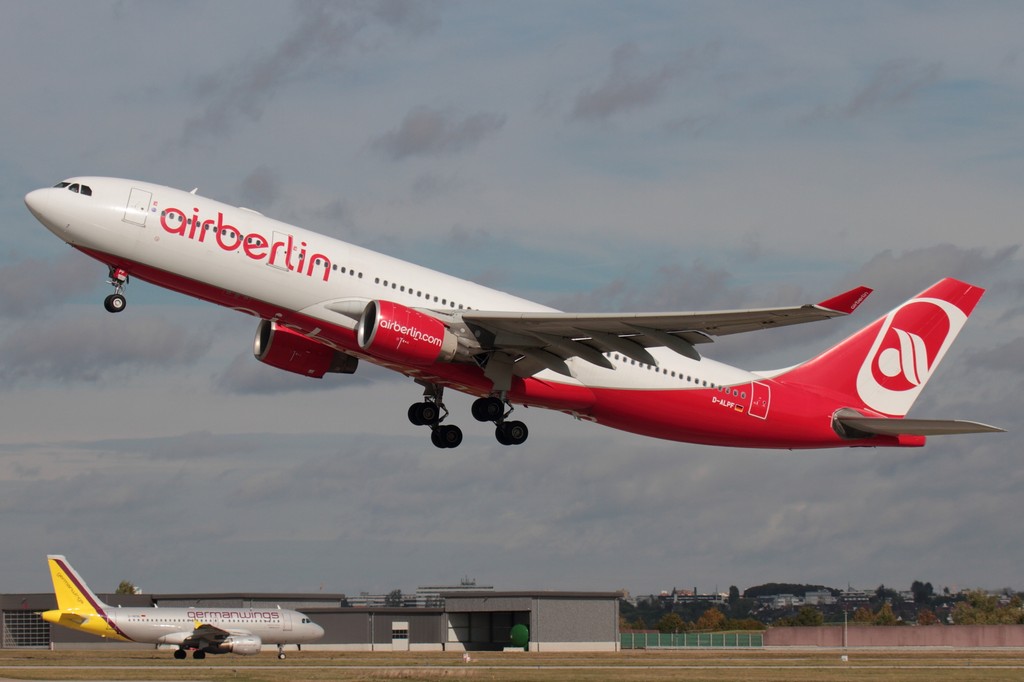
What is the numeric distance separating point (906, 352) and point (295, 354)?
23.4 m

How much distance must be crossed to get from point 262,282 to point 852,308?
16934 mm

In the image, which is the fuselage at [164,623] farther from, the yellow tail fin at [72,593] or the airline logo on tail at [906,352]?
A: the airline logo on tail at [906,352]

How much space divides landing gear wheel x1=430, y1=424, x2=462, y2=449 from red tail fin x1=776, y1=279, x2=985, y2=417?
12.8 meters

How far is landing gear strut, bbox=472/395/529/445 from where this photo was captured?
41.6 metres

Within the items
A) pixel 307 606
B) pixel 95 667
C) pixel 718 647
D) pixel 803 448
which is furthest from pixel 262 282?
pixel 307 606

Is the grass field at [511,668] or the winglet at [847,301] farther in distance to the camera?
the grass field at [511,668]

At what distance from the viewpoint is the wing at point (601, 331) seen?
114 feet

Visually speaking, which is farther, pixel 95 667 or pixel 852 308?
pixel 95 667

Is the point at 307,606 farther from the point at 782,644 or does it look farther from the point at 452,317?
the point at 452,317

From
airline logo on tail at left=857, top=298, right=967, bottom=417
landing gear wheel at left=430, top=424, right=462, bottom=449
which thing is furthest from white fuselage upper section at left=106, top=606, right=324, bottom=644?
airline logo on tail at left=857, top=298, right=967, bottom=417

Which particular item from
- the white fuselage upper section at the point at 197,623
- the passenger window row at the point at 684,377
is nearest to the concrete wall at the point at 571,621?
the white fuselage upper section at the point at 197,623

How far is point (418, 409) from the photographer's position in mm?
44375

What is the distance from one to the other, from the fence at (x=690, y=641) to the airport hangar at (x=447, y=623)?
502 cm

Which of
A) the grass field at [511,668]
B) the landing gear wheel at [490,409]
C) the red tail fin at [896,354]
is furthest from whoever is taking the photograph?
the grass field at [511,668]
